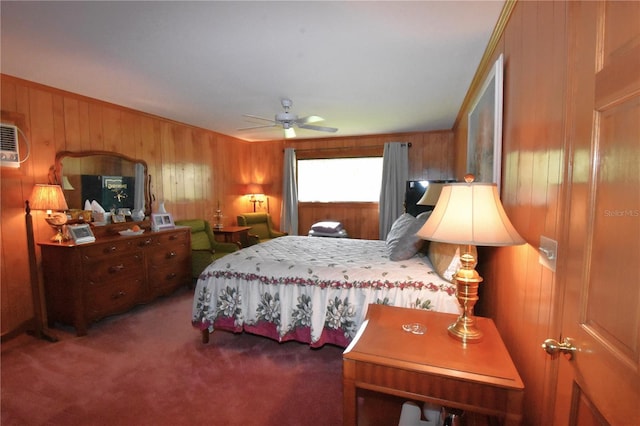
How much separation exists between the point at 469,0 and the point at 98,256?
3.60 meters

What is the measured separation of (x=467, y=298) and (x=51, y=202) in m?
3.44

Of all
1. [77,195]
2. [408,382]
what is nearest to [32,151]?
[77,195]

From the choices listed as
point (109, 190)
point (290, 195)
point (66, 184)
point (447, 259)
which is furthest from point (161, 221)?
point (447, 259)

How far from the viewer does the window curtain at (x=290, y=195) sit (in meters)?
5.67

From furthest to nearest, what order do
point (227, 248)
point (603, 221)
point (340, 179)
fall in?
point (340, 179), point (227, 248), point (603, 221)

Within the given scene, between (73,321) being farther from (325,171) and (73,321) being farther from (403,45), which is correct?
(325,171)

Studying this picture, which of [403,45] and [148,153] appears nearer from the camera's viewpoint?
[403,45]

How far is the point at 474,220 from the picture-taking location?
1.21 m

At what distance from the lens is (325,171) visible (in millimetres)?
5727

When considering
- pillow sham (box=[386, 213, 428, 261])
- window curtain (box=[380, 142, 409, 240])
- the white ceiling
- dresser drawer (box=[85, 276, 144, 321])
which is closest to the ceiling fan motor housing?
the white ceiling

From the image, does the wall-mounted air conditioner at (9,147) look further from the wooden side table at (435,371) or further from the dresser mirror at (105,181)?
the wooden side table at (435,371)

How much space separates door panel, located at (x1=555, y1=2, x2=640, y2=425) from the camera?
604mm

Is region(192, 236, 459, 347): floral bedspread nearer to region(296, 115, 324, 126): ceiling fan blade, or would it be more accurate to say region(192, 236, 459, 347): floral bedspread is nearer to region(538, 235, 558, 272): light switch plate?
region(538, 235, 558, 272): light switch plate

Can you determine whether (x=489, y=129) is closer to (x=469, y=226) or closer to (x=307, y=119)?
(x=469, y=226)
